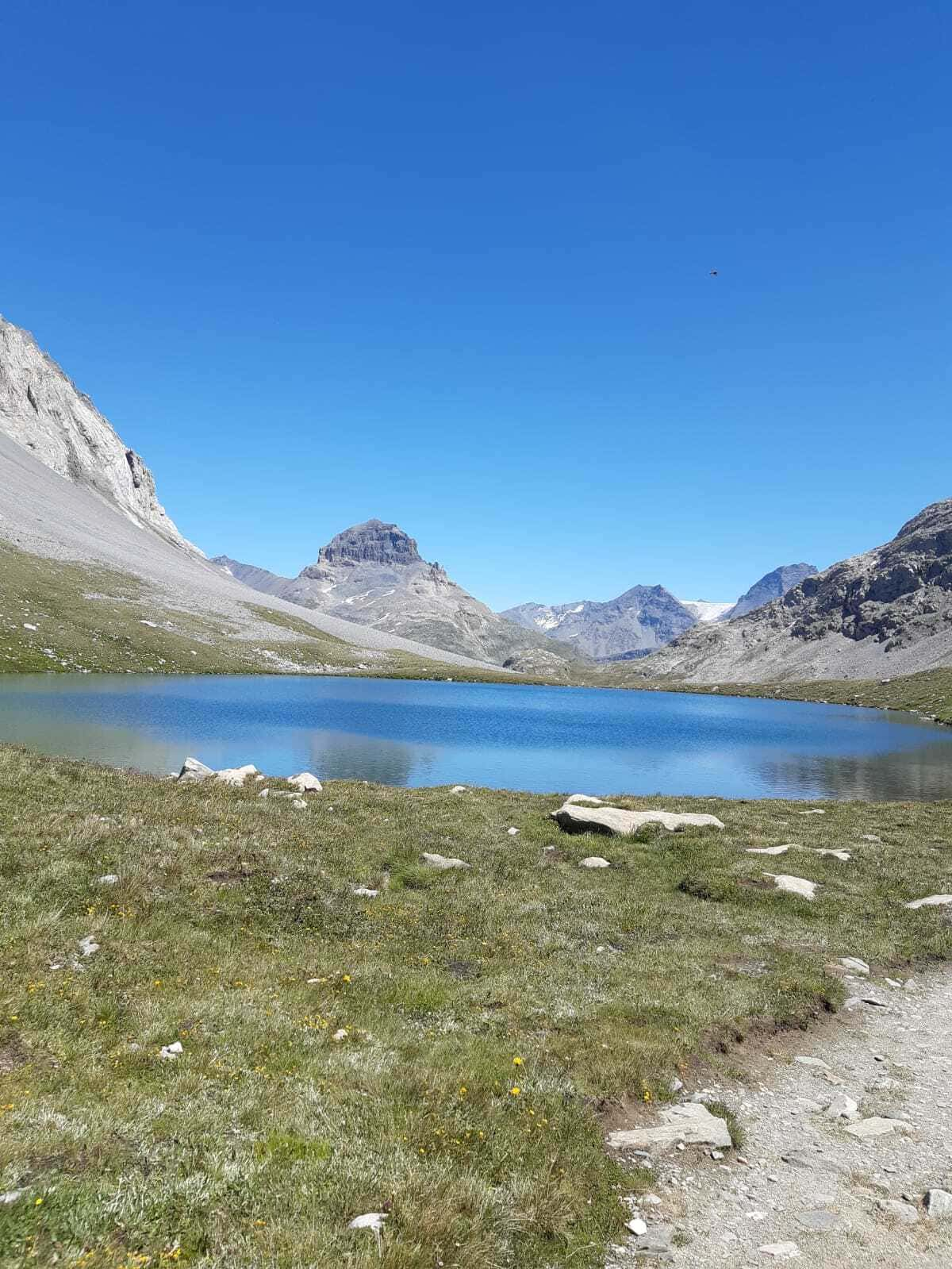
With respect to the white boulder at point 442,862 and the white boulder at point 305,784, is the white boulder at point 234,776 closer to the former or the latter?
the white boulder at point 305,784

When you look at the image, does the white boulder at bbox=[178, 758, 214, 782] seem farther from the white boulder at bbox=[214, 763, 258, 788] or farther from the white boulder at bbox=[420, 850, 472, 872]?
the white boulder at bbox=[420, 850, 472, 872]

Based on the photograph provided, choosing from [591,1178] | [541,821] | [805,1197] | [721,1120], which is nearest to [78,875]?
[591,1178]

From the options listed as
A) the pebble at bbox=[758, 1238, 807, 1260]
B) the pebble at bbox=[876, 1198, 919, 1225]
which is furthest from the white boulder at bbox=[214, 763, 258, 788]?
the pebble at bbox=[876, 1198, 919, 1225]

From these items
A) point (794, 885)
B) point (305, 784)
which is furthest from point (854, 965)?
point (305, 784)

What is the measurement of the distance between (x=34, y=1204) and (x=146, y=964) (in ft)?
22.4

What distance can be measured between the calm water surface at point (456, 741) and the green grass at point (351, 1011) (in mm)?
24764

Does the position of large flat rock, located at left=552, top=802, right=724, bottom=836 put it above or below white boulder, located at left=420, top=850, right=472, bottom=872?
above

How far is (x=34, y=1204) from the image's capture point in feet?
22.6

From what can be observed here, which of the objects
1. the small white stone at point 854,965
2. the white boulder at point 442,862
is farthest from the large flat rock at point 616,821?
the small white stone at point 854,965

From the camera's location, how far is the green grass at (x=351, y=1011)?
7566mm

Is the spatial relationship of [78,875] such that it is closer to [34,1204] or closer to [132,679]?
[34,1204]

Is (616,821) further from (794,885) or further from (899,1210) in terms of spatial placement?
(899,1210)

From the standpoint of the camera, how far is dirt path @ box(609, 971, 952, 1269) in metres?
8.16

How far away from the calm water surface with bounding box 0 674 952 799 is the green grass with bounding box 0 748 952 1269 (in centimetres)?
2476
